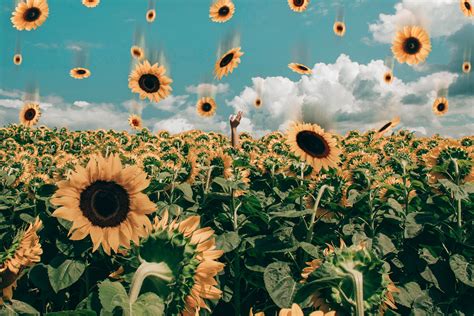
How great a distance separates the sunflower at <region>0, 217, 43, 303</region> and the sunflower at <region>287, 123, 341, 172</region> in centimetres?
246

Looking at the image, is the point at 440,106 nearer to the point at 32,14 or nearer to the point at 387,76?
the point at 387,76

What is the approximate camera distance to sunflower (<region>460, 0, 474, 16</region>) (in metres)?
14.5

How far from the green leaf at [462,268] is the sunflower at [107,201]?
7.89ft

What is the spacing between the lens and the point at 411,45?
13.6 m

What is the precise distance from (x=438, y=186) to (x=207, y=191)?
2.13 meters

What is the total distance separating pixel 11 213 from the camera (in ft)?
14.3

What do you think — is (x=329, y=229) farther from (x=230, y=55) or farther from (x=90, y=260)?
(x=230, y=55)

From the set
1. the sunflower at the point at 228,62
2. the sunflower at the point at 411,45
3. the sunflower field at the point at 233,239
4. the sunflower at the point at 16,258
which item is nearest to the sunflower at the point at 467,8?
the sunflower at the point at 411,45

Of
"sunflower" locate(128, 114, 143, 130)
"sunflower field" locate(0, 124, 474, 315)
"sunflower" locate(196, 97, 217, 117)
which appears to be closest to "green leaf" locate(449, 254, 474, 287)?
"sunflower field" locate(0, 124, 474, 315)

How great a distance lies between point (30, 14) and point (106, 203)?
10646 millimetres

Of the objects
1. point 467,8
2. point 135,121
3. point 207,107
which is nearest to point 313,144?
point 207,107

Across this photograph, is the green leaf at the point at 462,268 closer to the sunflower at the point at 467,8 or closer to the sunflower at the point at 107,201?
the sunflower at the point at 107,201

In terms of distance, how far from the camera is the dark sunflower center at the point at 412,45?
528 inches

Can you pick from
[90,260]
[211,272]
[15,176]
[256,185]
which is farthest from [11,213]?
[211,272]
